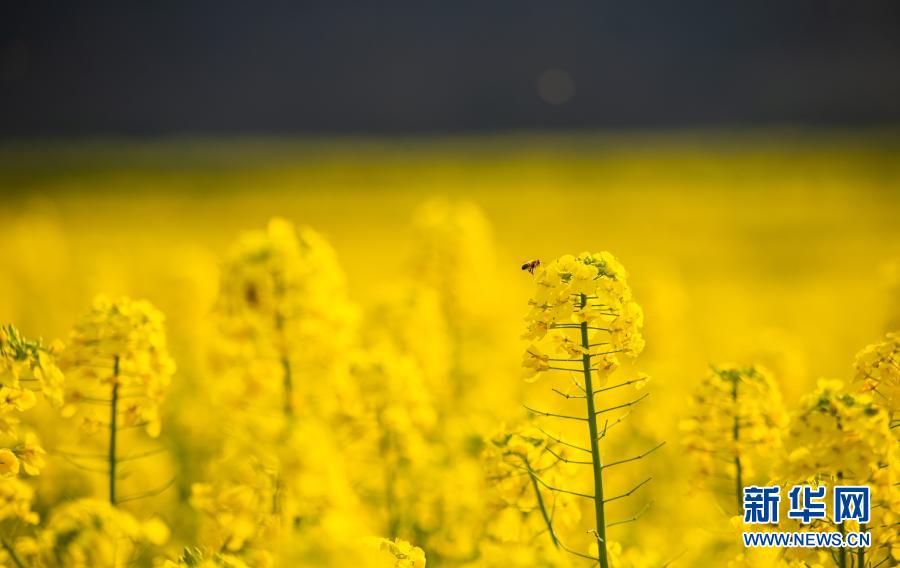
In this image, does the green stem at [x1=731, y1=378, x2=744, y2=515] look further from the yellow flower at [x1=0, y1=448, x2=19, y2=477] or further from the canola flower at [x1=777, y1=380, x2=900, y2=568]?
the yellow flower at [x1=0, y1=448, x2=19, y2=477]

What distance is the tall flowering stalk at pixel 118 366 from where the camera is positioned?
3.52 m

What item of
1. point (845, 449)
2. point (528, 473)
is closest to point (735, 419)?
point (845, 449)

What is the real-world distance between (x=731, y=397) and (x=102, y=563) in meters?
2.76

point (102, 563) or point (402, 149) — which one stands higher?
point (402, 149)

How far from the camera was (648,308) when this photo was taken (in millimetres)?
8383

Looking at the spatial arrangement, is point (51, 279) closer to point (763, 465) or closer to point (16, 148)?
point (763, 465)

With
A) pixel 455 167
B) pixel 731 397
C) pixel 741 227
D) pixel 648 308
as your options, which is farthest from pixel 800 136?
pixel 731 397

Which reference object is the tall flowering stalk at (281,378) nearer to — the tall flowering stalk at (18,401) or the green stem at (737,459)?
the tall flowering stalk at (18,401)

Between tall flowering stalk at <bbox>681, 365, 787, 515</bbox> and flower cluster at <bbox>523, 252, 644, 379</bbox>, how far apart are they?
790 mm

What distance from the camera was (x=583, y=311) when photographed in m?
2.95

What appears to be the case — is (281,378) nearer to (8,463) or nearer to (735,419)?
(8,463)

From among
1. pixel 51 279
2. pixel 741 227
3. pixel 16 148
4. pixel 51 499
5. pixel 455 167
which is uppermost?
pixel 16 148

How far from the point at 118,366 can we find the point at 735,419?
9.06ft

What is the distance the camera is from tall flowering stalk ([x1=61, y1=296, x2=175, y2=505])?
11.5 ft
